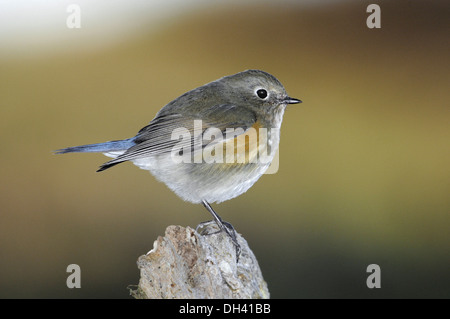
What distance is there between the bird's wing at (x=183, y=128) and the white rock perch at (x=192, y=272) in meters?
0.89

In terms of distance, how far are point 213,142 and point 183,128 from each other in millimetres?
328

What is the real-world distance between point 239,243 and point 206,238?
1.02 ft

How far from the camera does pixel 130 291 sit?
147 inches

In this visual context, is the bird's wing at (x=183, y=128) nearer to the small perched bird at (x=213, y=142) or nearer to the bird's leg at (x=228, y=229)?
the small perched bird at (x=213, y=142)

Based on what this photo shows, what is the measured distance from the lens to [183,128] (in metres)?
4.51

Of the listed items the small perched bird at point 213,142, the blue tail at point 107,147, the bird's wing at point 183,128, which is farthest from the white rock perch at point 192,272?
the blue tail at point 107,147

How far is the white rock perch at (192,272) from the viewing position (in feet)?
11.8

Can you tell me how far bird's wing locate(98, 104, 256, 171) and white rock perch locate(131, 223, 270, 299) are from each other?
892 millimetres

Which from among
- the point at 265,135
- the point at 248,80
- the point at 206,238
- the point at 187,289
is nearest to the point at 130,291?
the point at 187,289

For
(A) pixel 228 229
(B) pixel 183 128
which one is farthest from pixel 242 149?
(A) pixel 228 229

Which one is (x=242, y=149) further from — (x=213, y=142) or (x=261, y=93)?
(x=261, y=93)

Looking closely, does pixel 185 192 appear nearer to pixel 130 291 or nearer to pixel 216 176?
pixel 216 176

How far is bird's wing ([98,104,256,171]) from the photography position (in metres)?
4.42

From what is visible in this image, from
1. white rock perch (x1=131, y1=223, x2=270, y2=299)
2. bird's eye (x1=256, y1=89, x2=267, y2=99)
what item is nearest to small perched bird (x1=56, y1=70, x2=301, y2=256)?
bird's eye (x1=256, y1=89, x2=267, y2=99)
